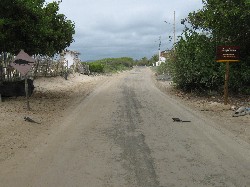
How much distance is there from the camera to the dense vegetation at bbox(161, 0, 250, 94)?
57.5ft

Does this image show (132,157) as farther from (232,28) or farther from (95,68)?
(95,68)

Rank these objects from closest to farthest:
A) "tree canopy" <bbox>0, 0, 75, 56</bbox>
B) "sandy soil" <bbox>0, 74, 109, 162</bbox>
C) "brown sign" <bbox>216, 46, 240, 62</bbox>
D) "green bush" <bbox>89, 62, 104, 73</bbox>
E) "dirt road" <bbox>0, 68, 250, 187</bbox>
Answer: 1. "dirt road" <bbox>0, 68, 250, 187</bbox>
2. "sandy soil" <bbox>0, 74, 109, 162</bbox>
3. "tree canopy" <bbox>0, 0, 75, 56</bbox>
4. "brown sign" <bbox>216, 46, 240, 62</bbox>
5. "green bush" <bbox>89, 62, 104, 73</bbox>

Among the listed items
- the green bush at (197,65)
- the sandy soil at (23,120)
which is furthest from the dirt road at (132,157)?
the green bush at (197,65)

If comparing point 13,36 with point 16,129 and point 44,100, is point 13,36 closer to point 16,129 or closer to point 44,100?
point 44,100

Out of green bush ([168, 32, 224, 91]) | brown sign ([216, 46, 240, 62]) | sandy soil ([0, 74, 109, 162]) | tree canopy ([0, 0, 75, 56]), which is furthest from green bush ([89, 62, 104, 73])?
brown sign ([216, 46, 240, 62])

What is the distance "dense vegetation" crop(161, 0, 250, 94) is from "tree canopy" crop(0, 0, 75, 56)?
24.5 feet

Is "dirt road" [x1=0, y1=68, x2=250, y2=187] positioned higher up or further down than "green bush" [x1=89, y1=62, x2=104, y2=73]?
further down

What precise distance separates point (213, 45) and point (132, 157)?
13.7 meters

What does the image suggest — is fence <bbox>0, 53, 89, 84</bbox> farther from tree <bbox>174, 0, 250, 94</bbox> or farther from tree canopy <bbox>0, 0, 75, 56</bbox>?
tree <bbox>174, 0, 250, 94</bbox>

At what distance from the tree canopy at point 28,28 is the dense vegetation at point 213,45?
24.5 feet

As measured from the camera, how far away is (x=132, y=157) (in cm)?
766

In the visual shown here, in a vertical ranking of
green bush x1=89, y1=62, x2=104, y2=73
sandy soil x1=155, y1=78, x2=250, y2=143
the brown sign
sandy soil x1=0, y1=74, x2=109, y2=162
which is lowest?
sandy soil x1=155, y1=78, x2=250, y2=143

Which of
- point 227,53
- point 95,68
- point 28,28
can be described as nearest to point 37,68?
point 28,28

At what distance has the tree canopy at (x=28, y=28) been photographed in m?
15.5
